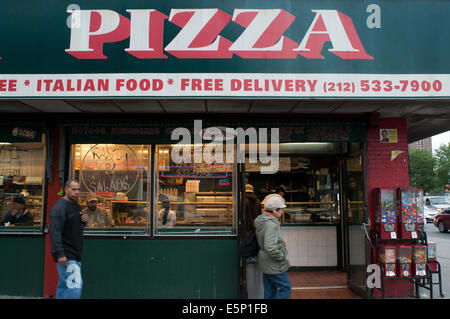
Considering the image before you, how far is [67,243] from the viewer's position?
4422 mm

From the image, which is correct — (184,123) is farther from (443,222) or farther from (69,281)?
(443,222)

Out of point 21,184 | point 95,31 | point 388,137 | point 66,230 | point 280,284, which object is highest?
point 95,31

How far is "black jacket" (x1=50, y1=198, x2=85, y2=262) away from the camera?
4301 mm

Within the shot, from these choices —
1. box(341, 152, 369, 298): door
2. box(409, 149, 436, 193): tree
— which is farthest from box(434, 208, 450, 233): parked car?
box(409, 149, 436, 193): tree

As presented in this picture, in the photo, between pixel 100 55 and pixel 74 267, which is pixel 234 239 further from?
pixel 100 55

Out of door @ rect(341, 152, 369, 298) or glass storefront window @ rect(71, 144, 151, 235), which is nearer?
door @ rect(341, 152, 369, 298)

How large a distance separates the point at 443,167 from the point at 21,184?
48237mm

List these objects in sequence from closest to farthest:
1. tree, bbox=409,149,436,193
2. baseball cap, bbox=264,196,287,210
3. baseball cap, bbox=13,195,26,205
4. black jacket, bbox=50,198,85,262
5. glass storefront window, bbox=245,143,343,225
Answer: black jacket, bbox=50,198,85,262
baseball cap, bbox=264,196,287,210
baseball cap, bbox=13,195,26,205
glass storefront window, bbox=245,143,343,225
tree, bbox=409,149,436,193

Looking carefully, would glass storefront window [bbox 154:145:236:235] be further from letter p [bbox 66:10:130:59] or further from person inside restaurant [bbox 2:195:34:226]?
person inside restaurant [bbox 2:195:34:226]

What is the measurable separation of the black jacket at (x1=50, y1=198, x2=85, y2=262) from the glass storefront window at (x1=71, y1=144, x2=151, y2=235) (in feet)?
6.42

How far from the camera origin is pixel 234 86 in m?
5.08

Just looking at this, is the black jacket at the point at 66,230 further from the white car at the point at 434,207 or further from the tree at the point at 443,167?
the tree at the point at 443,167

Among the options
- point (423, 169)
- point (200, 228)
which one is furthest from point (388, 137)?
point (423, 169)
